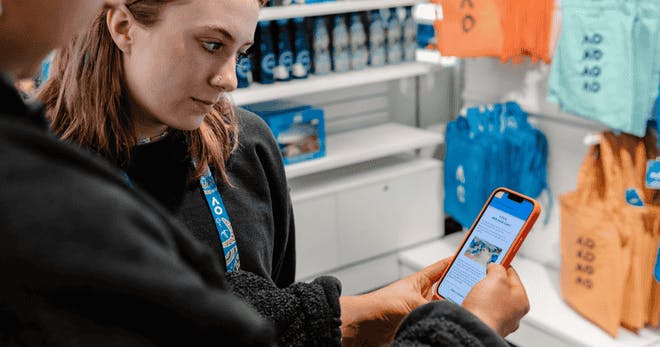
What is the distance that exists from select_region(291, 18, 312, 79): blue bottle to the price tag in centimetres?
157

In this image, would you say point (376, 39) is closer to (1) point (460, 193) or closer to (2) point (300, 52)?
(2) point (300, 52)

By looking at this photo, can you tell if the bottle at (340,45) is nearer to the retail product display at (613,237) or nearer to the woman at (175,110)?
the retail product display at (613,237)

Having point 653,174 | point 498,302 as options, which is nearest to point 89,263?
point 498,302

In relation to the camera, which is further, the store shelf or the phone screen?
the store shelf

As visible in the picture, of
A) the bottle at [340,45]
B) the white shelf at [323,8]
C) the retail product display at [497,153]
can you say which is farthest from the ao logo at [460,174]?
the white shelf at [323,8]

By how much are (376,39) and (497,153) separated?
2.83 feet

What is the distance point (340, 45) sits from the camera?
3.25 meters

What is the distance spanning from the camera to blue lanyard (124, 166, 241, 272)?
1168 millimetres

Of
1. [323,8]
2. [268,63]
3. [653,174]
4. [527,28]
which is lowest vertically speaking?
[653,174]

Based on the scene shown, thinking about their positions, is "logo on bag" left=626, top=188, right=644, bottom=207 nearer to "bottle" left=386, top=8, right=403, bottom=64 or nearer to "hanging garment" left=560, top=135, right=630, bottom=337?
"hanging garment" left=560, top=135, right=630, bottom=337

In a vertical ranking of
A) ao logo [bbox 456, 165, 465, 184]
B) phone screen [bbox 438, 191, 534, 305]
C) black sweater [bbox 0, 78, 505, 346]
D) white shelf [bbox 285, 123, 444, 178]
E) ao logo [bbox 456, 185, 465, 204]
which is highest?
black sweater [bbox 0, 78, 505, 346]

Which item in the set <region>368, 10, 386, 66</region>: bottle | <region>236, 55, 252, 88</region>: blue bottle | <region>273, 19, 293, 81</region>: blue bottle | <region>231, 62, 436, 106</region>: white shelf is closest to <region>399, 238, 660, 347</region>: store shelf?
<region>231, 62, 436, 106</region>: white shelf

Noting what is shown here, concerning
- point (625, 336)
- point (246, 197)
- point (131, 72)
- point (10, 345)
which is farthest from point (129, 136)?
point (625, 336)

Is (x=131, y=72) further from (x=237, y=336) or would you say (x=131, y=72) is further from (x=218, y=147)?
(x=237, y=336)
